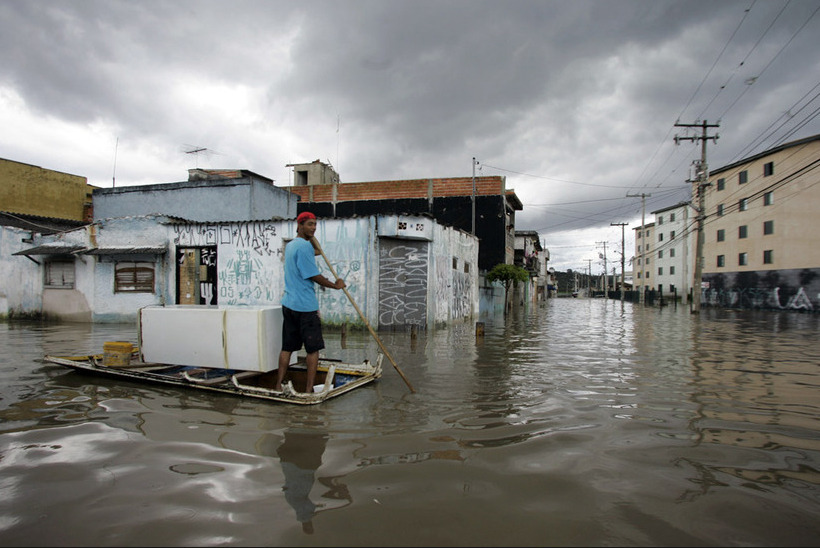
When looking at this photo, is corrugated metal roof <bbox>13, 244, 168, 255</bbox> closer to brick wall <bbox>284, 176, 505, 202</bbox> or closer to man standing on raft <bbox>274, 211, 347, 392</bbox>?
man standing on raft <bbox>274, 211, 347, 392</bbox>

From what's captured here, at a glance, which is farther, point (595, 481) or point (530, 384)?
point (530, 384)

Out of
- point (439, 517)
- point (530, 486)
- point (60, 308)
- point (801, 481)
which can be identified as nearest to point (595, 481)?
point (530, 486)

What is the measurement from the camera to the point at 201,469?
9.37 feet

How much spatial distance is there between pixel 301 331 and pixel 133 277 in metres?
13.0

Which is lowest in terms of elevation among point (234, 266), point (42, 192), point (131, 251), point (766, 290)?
point (766, 290)

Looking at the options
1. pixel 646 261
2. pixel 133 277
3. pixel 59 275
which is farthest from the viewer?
pixel 646 261

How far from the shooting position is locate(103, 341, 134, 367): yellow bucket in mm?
5695

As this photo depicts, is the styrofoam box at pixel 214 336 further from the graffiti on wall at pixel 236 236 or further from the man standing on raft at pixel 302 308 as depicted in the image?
the graffiti on wall at pixel 236 236

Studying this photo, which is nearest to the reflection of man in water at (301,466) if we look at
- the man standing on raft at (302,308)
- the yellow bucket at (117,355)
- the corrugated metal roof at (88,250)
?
the man standing on raft at (302,308)

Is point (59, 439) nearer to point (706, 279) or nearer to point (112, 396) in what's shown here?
point (112, 396)

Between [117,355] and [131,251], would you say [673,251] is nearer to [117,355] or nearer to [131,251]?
[131,251]

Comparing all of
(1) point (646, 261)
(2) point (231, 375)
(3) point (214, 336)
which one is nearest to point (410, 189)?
(2) point (231, 375)

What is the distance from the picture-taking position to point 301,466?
2.92 m

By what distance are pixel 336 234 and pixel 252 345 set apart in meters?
8.92
